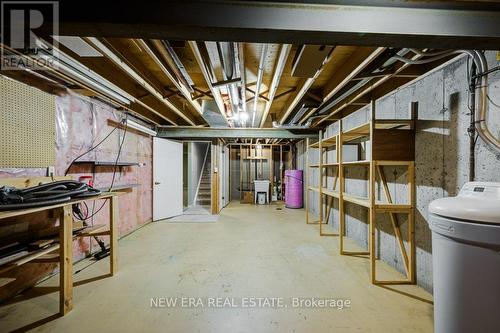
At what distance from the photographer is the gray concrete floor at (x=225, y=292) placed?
62.5 inches

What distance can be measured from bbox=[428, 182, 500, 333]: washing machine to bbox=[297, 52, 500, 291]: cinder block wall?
54cm

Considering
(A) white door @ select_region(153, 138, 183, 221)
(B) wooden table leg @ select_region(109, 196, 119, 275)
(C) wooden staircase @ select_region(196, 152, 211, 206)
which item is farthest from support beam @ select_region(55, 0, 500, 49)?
(C) wooden staircase @ select_region(196, 152, 211, 206)

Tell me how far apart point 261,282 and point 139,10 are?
2.34 metres

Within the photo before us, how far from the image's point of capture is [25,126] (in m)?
1.94

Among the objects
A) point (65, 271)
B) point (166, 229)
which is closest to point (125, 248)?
point (166, 229)

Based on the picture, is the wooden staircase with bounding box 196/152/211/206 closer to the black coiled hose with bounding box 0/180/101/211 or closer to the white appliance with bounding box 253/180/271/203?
the white appliance with bounding box 253/180/271/203

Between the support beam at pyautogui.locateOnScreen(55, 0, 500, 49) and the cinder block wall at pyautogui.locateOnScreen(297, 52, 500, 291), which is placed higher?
the support beam at pyautogui.locateOnScreen(55, 0, 500, 49)

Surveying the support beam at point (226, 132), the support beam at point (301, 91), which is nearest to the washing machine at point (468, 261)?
the support beam at point (301, 91)

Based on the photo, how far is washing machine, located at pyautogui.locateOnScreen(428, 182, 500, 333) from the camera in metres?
1.05

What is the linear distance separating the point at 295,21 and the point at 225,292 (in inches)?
85.3

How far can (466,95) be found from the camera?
165 centimetres

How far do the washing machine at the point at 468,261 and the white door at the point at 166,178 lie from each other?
463 cm

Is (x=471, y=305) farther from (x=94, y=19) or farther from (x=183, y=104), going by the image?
(x=183, y=104)

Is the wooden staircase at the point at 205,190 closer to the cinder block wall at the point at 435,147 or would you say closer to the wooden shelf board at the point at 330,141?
the wooden shelf board at the point at 330,141
